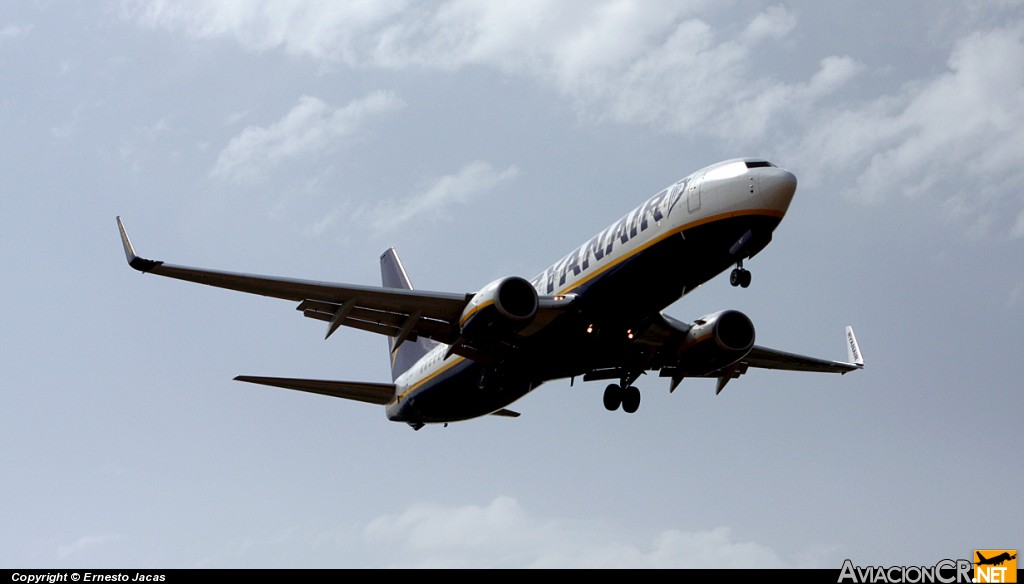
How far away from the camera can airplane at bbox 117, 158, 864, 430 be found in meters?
28.8

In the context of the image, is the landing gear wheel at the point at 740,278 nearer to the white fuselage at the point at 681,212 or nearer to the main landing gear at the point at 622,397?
the white fuselage at the point at 681,212

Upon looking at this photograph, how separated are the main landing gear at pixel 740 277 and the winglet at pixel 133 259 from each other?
14.5 metres

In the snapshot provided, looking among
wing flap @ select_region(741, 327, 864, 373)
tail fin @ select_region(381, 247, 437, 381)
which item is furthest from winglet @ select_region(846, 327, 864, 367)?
tail fin @ select_region(381, 247, 437, 381)

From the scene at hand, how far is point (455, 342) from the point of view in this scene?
33.2 metres

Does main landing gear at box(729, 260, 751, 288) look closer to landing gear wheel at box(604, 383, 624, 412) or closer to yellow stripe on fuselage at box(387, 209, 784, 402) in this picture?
yellow stripe on fuselage at box(387, 209, 784, 402)

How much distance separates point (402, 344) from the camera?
39000 millimetres

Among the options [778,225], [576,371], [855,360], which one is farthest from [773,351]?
[778,225]

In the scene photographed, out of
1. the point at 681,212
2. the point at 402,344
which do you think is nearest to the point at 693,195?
the point at 681,212

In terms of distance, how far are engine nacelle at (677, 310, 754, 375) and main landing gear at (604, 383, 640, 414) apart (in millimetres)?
1971

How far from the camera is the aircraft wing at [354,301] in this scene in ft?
96.5

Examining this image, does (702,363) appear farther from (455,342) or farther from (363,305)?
(363,305)

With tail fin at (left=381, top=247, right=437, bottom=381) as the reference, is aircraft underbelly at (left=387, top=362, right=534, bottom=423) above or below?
below

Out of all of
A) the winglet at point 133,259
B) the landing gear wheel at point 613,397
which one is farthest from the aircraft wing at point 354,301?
the landing gear wheel at point 613,397

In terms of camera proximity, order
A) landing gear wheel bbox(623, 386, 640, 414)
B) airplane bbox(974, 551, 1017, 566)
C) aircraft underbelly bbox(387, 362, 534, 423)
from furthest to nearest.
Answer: landing gear wheel bbox(623, 386, 640, 414) < aircraft underbelly bbox(387, 362, 534, 423) < airplane bbox(974, 551, 1017, 566)
